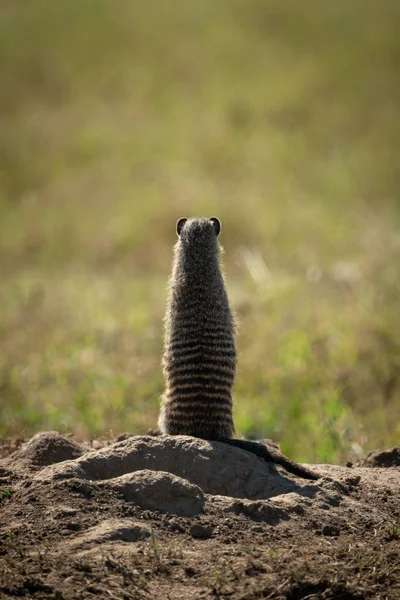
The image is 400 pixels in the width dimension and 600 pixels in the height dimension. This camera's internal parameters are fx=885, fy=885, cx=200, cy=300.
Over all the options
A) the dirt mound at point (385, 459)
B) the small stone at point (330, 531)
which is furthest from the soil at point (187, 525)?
the dirt mound at point (385, 459)

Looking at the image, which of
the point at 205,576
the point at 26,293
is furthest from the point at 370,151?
the point at 205,576

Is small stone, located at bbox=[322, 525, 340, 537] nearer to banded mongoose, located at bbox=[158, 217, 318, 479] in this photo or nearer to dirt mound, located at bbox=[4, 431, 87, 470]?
banded mongoose, located at bbox=[158, 217, 318, 479]

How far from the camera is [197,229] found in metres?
5.19

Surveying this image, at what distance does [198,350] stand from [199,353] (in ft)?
0.06

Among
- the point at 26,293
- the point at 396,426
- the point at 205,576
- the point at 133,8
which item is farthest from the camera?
the point at 133,8

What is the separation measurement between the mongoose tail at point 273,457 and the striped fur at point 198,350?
0.27 m

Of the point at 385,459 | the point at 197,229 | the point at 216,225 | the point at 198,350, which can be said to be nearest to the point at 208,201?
the point at 216,225

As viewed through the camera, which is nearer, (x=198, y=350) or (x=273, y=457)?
(x=273, y=457)

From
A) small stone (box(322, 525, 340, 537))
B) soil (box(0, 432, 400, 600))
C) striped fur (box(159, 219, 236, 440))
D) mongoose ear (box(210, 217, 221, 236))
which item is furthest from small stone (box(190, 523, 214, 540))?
mongoose ear (box(210, 217, 221, 236))

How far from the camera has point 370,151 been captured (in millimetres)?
17547

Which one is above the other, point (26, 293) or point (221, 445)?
point (26, 293)

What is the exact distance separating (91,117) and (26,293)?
32.9 ft

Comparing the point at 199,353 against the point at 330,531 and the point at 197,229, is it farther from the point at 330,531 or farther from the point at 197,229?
the point at 330,531

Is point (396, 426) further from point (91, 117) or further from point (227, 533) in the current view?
point (91, 117)
